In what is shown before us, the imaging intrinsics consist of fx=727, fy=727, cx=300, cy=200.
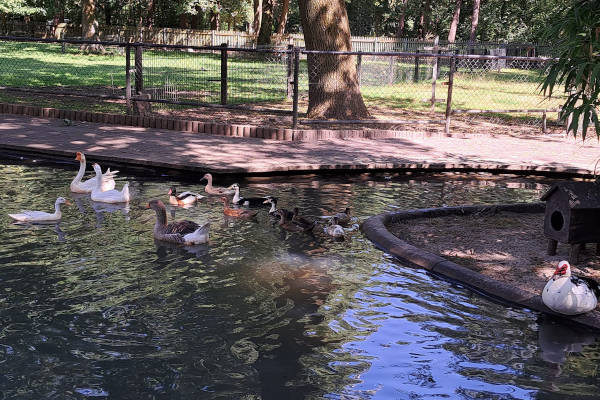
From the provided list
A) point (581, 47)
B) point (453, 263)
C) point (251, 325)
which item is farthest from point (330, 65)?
point (251, 325)

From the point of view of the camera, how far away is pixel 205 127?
57.6ft

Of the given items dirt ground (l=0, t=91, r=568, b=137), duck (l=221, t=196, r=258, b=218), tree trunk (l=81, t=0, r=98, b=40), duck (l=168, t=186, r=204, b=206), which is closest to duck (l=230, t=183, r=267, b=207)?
duck (l=221, t=196, r=258, b=218)

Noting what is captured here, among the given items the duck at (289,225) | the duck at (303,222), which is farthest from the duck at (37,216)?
the duck at (303,222)

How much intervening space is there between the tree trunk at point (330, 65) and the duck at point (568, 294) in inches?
498

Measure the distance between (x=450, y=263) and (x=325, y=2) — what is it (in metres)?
12.2

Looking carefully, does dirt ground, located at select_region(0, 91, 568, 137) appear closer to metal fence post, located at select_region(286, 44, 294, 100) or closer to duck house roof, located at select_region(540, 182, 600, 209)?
metal fence post, located at select_region(286, 44, 294, 100)

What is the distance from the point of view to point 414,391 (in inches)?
229

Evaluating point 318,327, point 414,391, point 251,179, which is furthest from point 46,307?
point 251,179

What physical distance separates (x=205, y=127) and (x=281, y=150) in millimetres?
2852

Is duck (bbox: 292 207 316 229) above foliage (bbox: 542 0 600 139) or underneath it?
underneath

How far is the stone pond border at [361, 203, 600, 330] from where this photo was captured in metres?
7.54

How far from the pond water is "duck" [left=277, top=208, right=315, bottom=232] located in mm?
119

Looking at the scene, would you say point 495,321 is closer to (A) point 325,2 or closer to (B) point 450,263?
(B) point 450,263

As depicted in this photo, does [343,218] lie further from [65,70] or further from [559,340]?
[65,70]
